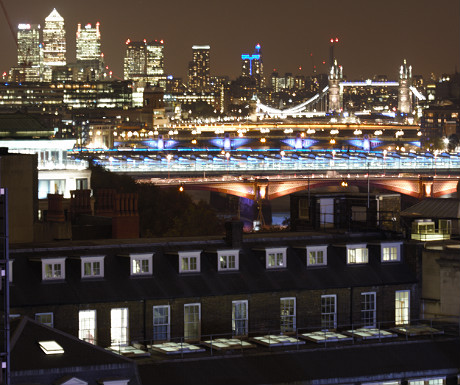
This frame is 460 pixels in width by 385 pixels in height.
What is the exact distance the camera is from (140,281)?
125ft

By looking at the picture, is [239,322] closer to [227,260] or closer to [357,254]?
[227,260]

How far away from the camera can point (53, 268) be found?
1460 inches

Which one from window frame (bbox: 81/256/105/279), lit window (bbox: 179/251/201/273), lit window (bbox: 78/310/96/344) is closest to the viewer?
lit window (bbox: 78/310/96/344)

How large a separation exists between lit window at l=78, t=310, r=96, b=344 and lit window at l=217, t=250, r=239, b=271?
12.3 ft

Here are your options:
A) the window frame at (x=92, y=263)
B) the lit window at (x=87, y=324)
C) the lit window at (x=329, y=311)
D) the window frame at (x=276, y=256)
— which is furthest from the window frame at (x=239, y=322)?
the lit window at (x=87, y=324)

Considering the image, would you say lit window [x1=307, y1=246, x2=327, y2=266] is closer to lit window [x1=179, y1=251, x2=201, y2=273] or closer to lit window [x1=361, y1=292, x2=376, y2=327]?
lit window [x1=361, y1=292, x2=376, y2=327]

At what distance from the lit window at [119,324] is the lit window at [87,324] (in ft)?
1.49

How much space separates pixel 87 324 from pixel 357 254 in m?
8.06

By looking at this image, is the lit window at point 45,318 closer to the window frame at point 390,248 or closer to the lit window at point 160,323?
the lit window at point 160,323

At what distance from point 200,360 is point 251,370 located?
107 cm

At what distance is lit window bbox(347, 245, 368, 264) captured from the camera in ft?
136

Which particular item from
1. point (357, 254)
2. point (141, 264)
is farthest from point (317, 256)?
point (141, 264)

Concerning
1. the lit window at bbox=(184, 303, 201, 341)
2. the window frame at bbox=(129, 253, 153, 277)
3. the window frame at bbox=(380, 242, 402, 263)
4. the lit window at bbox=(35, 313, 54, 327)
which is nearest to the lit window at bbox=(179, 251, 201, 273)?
the window frame at bbox=(129, 253, 153, 277)

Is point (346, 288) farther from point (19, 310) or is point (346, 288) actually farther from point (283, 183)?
point (283, 183)
